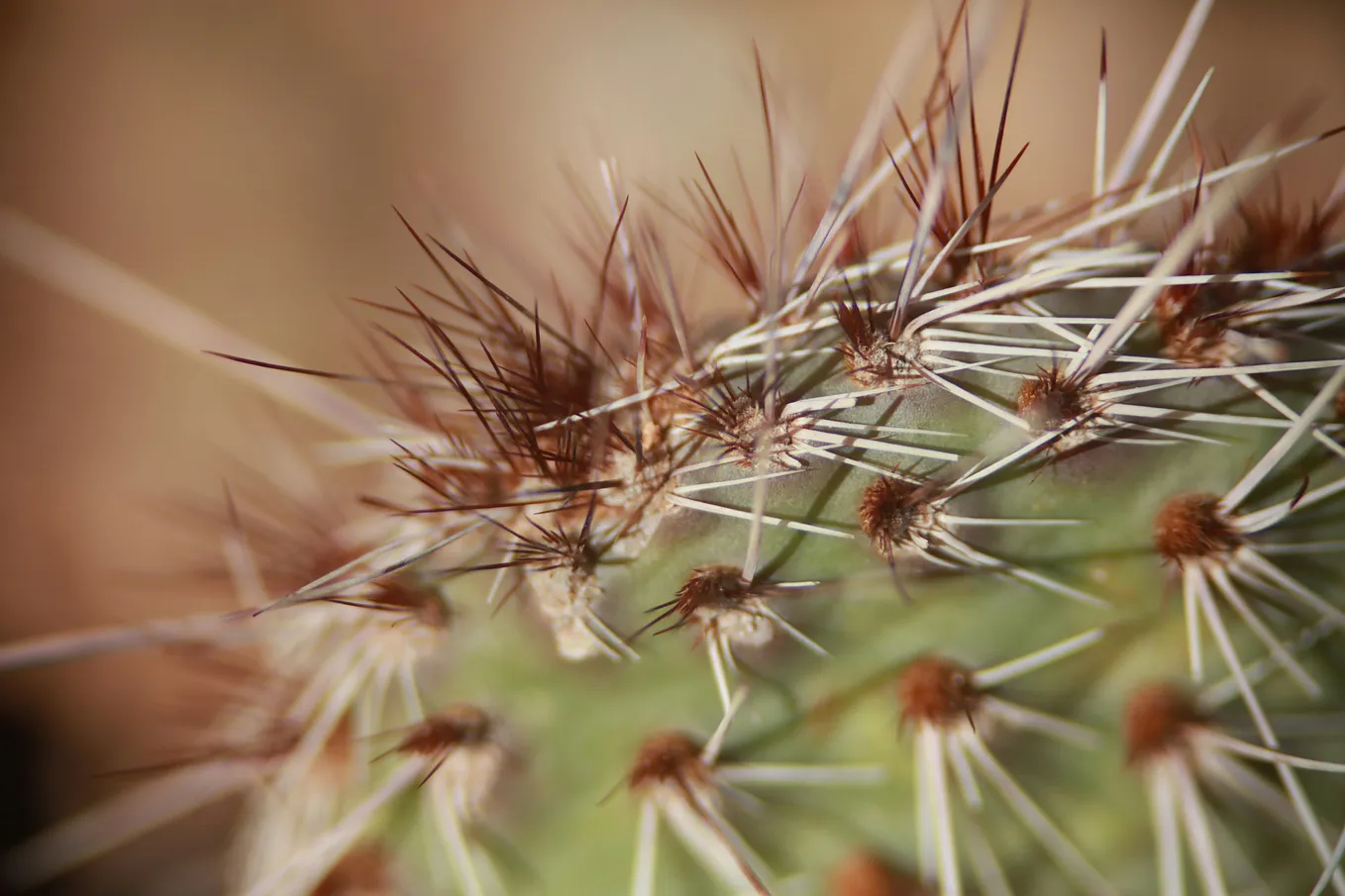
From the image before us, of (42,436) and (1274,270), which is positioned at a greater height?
(42,436)

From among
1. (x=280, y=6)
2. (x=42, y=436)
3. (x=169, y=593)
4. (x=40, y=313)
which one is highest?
(x=280, y=6)

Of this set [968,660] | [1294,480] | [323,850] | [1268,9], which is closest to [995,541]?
[968,660]

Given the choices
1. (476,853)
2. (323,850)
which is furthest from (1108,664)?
(323,850)

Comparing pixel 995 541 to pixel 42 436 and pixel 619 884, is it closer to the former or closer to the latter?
pixel 619 884

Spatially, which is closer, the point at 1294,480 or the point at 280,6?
the point at 1294,480

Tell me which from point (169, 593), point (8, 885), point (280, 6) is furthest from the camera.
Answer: point (280, 6)

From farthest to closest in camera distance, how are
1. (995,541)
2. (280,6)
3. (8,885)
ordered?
(280,6), (8,885), (995,541)
